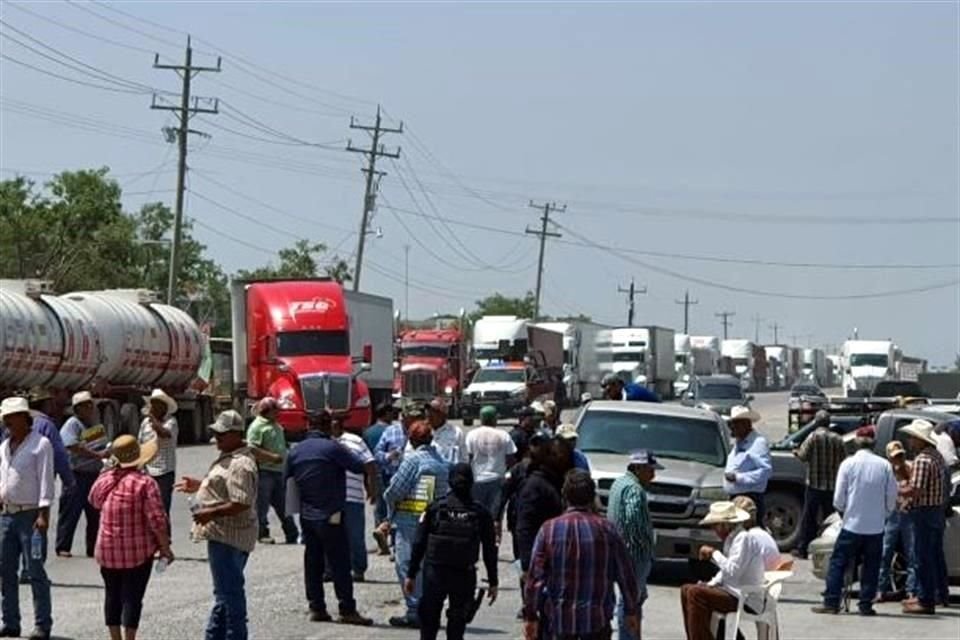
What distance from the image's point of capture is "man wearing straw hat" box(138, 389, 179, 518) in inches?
777

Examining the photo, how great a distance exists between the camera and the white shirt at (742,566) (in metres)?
13.5

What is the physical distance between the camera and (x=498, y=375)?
2579 inches

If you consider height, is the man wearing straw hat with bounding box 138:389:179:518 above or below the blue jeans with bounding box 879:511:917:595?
above

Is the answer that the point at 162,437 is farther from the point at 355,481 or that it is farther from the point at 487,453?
the point at 487,453

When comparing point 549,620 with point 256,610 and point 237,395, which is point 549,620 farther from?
point 237,395

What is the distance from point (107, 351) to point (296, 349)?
4.58 m

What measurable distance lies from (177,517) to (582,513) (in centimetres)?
1603

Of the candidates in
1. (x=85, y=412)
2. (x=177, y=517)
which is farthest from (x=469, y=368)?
(x=85, y=412)

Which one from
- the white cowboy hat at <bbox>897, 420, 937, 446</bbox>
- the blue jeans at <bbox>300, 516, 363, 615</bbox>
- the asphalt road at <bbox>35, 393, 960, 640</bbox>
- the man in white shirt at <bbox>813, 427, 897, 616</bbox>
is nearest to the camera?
the asphalt road at <bbox>35, 393, 960, 640</bbox>

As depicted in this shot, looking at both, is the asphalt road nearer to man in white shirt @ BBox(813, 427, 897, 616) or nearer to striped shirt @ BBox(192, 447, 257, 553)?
man in white shirt @ BBox(813, 427, 897, 616)

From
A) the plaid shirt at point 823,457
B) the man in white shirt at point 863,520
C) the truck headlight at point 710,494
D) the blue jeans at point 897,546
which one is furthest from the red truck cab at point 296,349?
the man in white shirt at point 863,520

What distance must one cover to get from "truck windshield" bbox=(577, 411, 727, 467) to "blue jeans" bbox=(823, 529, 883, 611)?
314cm

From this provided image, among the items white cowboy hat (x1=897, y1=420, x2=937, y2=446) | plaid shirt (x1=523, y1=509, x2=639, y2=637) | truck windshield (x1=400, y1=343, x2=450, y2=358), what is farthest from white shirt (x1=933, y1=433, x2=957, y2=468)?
truck windshield (x1=400, y1=343, x2=450, y2=358)

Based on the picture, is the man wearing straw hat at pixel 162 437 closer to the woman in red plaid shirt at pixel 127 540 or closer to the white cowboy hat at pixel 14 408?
the white cowboy hat at pixel 14 408
